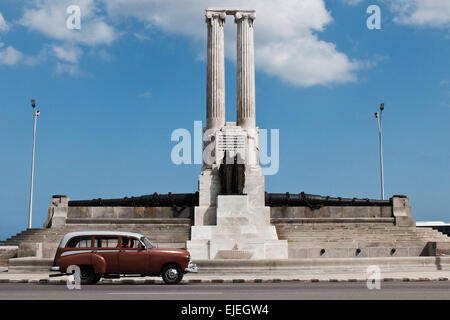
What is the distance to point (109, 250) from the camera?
17.3 metres

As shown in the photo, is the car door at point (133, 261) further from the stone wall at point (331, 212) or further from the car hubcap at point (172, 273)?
the stone wall at point (331, 212)

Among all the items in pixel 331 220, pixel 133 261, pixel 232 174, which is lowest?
pixel 133 261

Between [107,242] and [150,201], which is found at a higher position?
[150,201]

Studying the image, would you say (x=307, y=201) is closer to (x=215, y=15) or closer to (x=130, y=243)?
(x=215, y=15)

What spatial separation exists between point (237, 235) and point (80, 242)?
1126 cm

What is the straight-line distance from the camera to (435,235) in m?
31.2

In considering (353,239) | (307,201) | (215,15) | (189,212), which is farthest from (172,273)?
(215,15)

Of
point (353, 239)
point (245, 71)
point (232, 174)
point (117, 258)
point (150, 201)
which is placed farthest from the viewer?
point (245, 71)

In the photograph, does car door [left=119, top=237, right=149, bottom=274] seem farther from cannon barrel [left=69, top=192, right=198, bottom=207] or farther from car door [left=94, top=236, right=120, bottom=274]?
cannon barrel [left=69, top=192, right=198, bottom=207]

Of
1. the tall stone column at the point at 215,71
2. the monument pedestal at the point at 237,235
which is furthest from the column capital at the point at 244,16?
the monument pedestal at the point at 237,235

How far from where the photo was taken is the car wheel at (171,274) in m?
17.3

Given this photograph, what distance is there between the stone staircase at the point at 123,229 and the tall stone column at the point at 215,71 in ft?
20.6

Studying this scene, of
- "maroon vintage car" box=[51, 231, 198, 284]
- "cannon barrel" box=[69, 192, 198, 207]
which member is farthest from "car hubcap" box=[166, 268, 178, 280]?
"cannon barrel" box=[69, 192, 198, 207]

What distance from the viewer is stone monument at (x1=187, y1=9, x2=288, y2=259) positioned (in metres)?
26.9
